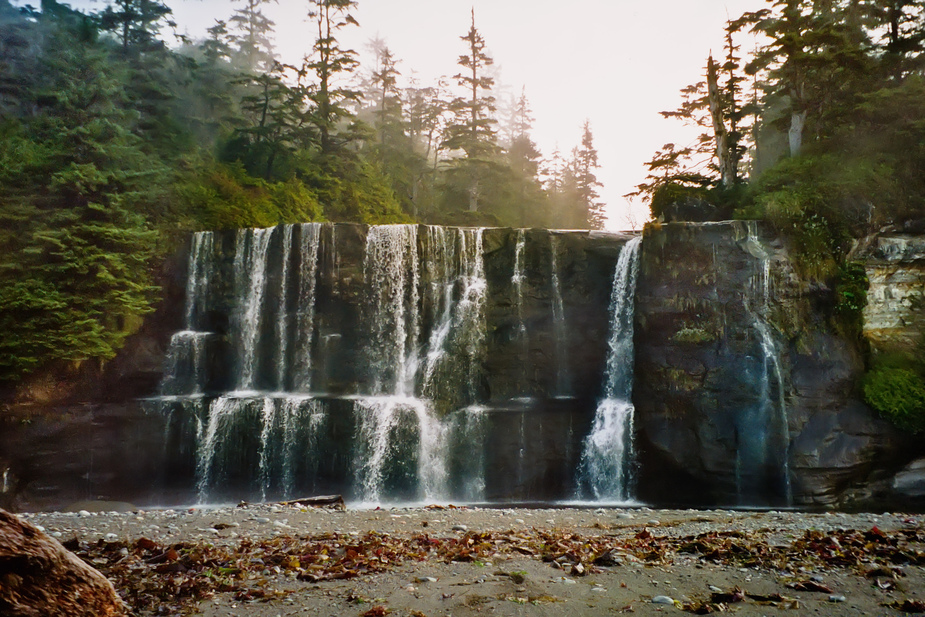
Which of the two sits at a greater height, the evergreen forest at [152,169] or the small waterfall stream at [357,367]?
the evergreen forest at [152,169]

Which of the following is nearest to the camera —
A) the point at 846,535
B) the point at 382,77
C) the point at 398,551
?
the point at 398,551

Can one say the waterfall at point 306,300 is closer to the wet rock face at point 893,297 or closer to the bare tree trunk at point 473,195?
the bare tree trunk at point 473,195

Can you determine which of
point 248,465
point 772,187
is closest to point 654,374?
point 772,187

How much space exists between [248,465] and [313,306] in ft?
18.1

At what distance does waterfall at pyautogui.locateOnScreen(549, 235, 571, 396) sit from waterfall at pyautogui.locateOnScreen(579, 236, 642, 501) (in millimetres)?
1390

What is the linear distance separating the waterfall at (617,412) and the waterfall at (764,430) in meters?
3.02

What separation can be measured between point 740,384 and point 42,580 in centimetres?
1601

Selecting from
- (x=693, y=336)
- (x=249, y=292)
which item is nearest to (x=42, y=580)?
(x=693, y=336)

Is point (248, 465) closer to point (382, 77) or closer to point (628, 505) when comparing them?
point (628, 505)

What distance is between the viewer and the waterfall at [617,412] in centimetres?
1594

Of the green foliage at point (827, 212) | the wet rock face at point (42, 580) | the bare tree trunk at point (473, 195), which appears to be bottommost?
the wet rock face at point (42, 580)

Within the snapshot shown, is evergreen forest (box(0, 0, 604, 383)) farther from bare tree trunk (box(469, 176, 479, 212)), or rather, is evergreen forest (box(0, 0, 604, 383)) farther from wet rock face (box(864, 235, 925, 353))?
wet rock face (box(864, 235, 925, 353))

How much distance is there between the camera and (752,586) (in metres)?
Result: 4.98

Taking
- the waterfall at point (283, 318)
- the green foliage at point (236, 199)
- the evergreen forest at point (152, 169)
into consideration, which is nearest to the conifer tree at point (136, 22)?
the evergreen forest at point (152, 169)
